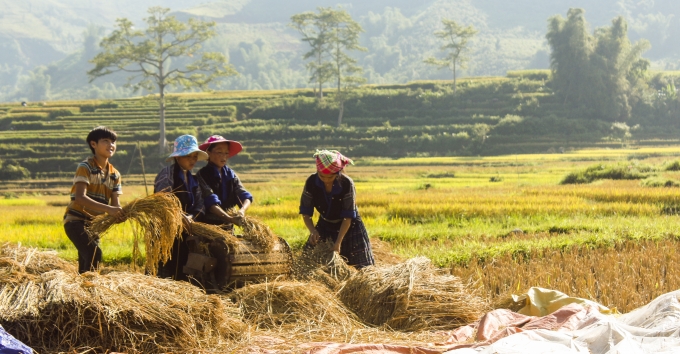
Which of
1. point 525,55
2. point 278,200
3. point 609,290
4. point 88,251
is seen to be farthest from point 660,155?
point 525,55

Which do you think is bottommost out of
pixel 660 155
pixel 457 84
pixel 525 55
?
pixel 660 155

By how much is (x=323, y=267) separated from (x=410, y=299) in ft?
3.23

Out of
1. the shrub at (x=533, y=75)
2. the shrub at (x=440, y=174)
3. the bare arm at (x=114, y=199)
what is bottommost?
the shrub at (x=440, y=174)

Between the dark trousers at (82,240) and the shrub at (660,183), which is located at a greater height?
the dark trousers at (82,240)

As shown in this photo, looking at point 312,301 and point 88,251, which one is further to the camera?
point 88,251

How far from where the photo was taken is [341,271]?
19.7 feet

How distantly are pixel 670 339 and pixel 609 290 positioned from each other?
239 cm

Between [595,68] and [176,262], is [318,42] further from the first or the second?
[176,262]

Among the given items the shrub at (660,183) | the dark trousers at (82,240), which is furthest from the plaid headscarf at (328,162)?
the shrub at (660,183)

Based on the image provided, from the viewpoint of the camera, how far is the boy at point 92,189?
5.53 metres

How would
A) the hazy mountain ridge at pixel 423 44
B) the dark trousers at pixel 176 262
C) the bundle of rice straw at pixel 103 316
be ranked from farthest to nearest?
1. the hazy mountain ridge at pixel 423 44
2. the dark trousers at pixel 176 262
3. the bundle of rice straw at pixel 103 316

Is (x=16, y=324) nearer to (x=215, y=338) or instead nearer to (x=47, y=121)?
(x=215, y=338)

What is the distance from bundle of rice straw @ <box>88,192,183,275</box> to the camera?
5.16 m

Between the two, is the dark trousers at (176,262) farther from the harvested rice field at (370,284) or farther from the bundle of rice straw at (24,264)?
the bundle of rice straw at (24,264)
